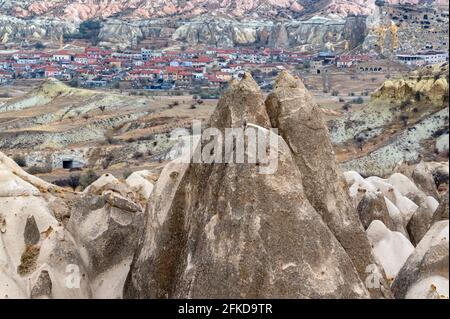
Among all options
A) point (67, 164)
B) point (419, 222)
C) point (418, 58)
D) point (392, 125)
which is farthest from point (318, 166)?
point (418, 58)

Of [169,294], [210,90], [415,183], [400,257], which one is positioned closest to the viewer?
[169,294]

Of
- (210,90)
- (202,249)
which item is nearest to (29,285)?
(202,249)

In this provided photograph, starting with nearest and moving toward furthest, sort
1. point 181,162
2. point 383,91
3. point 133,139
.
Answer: point 181,162 < point 383,91 < point 133,139

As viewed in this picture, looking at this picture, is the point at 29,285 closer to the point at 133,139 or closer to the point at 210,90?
the point at 133,139

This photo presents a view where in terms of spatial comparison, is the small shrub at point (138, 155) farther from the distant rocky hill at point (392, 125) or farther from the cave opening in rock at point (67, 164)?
the distant rocky hill at point (392, 125)

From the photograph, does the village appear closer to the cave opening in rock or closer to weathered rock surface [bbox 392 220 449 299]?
the cave opening in rock

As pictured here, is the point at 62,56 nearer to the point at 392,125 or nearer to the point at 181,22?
the point at 181,22

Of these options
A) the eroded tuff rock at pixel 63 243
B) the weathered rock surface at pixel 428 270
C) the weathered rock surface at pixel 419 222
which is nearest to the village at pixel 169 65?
the weathered rock surface at pixel 419 222
